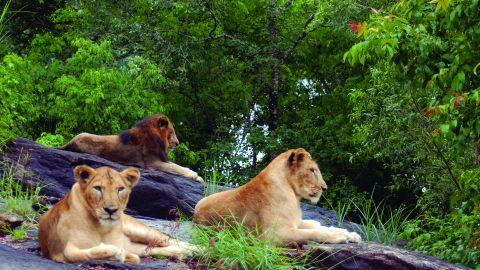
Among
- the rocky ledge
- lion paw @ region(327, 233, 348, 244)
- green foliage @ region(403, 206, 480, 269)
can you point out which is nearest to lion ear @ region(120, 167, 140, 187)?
the rocky ledge

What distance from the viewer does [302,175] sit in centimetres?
928

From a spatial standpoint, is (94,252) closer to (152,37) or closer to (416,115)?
(416,115)

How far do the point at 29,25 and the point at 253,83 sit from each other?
733 centimetres

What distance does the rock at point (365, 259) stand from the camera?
28.1 ft

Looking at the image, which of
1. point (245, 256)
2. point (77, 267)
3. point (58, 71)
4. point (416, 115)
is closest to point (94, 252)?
point (77, 267)

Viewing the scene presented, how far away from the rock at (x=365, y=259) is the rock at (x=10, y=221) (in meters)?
3.16

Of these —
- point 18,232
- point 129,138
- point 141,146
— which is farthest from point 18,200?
point 129,138

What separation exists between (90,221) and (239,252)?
1396mm

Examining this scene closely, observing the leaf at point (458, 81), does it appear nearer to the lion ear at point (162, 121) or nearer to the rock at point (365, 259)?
the rock at point (365, 259)

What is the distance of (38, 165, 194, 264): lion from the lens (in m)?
8.05

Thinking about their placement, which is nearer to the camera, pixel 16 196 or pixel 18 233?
pixel 18 233

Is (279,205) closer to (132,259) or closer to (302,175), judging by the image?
(302,175)

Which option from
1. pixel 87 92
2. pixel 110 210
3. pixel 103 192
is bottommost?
pixel 110 210

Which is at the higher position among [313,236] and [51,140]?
[51,140]
